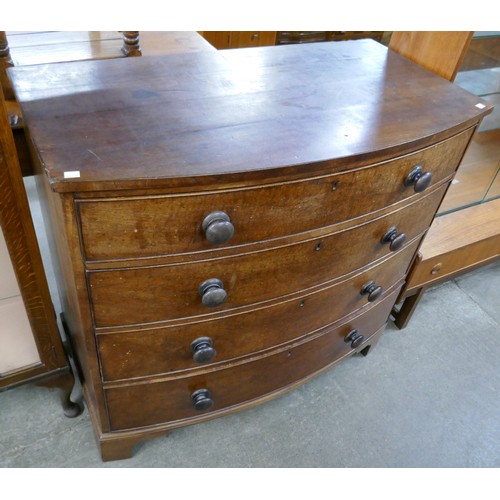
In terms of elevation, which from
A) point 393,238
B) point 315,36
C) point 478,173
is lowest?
point 315,36

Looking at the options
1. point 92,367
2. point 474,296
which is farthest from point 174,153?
point 474,296

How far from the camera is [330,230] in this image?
40.1 inches

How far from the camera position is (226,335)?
112 cm

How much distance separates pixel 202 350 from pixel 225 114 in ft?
1.71

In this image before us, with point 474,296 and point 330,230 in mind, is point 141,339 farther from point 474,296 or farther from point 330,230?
point 474,296

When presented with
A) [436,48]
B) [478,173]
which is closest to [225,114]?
[436,48]

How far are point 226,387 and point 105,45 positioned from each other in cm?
110

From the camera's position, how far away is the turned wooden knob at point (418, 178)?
1.04m

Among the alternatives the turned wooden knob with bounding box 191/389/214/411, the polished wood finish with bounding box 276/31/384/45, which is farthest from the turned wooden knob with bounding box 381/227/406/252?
the polished wood finish with bounding box 276/31/384/45

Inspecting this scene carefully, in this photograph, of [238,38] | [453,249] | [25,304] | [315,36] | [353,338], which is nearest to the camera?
[25,304]

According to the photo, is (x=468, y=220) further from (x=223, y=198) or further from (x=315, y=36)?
(x=315, y=36)

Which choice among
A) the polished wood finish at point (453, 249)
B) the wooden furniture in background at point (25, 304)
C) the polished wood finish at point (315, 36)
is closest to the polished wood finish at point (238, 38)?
the polished wood finish at point (315, 36)

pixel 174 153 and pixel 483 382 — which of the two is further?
pixel 483 382

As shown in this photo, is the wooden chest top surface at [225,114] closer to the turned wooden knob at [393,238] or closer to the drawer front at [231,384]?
the turned wooden knob at [393,238]
